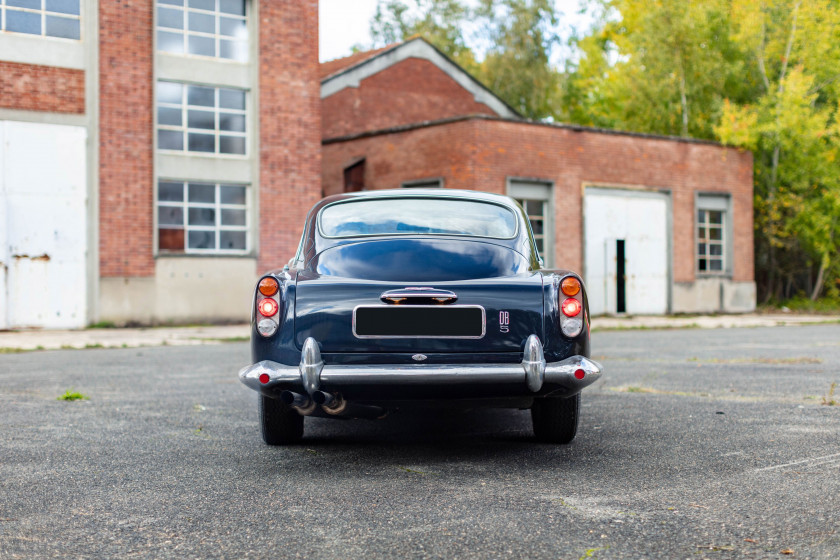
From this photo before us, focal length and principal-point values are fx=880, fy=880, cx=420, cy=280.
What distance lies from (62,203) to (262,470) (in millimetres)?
15370

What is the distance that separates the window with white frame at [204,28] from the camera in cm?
1958

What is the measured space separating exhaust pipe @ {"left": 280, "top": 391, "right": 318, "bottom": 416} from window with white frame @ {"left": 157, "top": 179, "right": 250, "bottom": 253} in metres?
15.2

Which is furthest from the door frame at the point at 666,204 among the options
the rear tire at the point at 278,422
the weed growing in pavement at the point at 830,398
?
the rear tire at the point at 278,422

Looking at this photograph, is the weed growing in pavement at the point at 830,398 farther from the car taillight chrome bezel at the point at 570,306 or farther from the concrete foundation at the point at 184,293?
the concrete foundation at the point at 184,293

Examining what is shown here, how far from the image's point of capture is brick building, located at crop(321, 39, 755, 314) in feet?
71.1

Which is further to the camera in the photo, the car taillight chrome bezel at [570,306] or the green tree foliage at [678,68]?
the green tree foliage at [678,68]

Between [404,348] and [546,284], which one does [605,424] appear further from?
[404,348]

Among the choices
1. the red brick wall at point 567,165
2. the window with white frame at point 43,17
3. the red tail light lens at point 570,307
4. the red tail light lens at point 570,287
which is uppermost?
the window with white frame at point 43,17

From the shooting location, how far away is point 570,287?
4.93m

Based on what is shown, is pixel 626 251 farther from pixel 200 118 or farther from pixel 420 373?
pixel 420 373

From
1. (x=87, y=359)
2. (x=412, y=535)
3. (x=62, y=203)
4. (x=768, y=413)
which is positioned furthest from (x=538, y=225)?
(x=412, y=535)

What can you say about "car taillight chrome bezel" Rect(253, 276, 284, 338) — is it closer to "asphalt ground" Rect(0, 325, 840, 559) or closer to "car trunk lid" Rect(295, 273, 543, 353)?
"car trunk lid" Rect(295, 273, 543, 353)

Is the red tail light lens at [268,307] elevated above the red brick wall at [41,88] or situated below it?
below

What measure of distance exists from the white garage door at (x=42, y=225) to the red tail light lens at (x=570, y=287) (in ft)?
51.4
